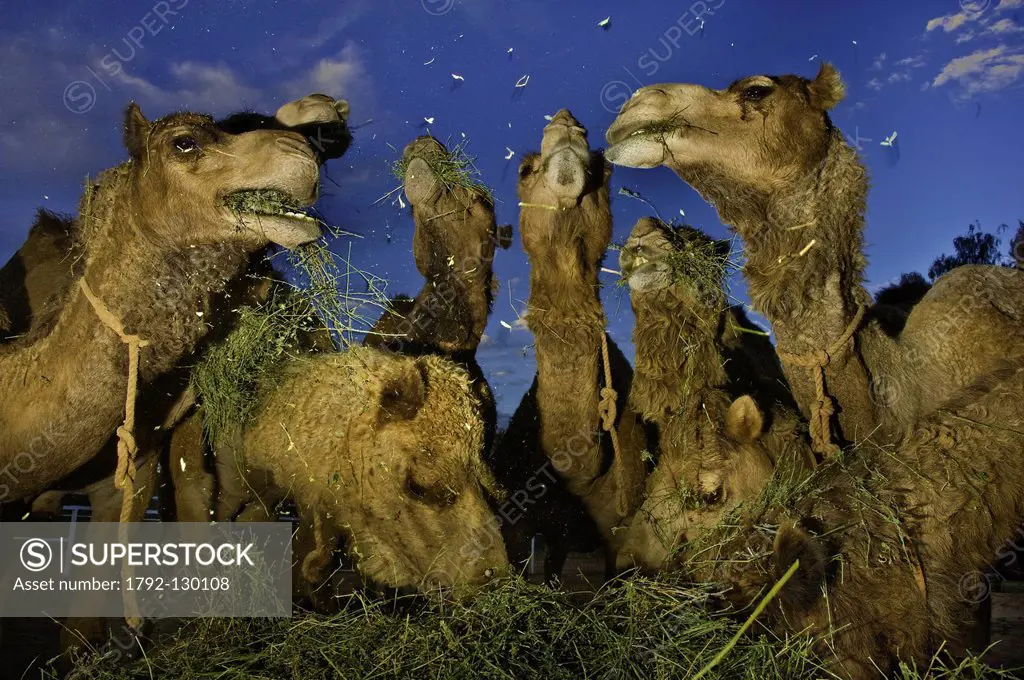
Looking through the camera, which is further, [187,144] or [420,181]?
[420,181]

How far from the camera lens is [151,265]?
4.37 m

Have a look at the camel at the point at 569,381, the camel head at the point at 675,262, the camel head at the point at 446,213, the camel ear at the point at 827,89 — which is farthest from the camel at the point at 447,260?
the camel ear at the point at 827,89

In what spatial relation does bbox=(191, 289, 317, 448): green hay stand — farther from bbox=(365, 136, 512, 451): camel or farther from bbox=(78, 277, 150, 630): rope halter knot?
bbox=(365, 136, 512, 451): camel

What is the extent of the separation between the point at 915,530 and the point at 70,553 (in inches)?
205

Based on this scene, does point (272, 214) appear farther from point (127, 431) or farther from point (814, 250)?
point (814, 250)

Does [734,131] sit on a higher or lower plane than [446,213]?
lower

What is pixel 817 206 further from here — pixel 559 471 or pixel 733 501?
pixel 559 471

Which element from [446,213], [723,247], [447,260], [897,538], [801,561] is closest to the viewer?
[801,561]

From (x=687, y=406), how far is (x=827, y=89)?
223cm

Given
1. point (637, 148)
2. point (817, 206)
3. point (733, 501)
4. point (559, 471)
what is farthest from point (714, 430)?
point (637, 148)

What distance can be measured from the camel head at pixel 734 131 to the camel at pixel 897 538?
166 centimetres

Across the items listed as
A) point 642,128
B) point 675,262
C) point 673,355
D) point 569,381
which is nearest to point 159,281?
point 569,381

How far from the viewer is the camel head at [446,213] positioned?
5734 millimetres

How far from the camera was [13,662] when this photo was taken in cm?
600
